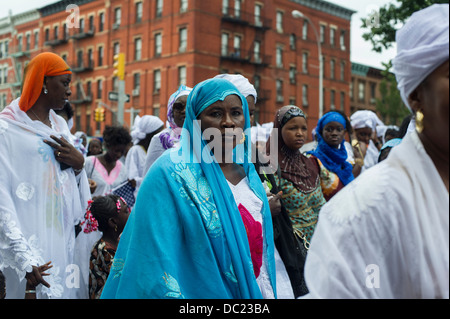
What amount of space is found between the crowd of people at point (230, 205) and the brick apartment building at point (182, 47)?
35.6 m

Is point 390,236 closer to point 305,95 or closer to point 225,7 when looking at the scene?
point 225,7

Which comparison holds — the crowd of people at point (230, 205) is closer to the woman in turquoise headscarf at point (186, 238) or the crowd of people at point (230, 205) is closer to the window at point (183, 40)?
the woman in turquoise headscarf at point (186, 238)

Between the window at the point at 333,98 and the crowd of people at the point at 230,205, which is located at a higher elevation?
the window at the point at 333,98

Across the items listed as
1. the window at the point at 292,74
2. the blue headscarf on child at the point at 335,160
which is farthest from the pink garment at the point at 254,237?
the window at the point at 292,74

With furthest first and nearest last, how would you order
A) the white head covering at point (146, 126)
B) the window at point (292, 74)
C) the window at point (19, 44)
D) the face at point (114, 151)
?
the window at point (19, 44)
the window at point (292, 74)
the face at point (114, 151)
the white head covering at point (146, 126)

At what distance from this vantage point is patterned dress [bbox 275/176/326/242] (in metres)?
4.83

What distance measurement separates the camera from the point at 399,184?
Result: 64.4 inches

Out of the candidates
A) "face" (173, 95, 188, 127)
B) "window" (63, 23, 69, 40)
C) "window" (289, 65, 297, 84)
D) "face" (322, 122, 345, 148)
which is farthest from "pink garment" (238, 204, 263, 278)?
"window" (63, 23, 69, 40)

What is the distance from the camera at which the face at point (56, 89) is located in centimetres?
458

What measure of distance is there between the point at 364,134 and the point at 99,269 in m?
5.98

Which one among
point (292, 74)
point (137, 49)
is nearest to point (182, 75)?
point (137, 49)

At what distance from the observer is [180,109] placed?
4.95 meters
